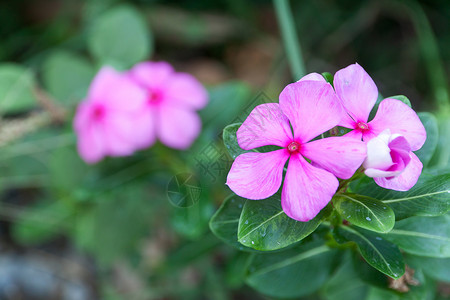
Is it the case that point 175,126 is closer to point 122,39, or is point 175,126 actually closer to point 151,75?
point 151,75

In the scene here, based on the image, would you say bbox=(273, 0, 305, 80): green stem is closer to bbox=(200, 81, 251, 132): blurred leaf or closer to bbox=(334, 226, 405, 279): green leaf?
bbox=(200, 81, 251, 132): blurred leaf

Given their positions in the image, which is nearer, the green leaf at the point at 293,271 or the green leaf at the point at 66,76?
the green leaf at the point at 293,271

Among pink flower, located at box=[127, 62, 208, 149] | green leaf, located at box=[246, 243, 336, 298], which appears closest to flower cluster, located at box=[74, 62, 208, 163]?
pink flower, located at box=[127, 62, 208, 149]

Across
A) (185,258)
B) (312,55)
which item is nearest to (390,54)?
(312,55)

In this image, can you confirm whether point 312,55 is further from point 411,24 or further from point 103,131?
point 103,131

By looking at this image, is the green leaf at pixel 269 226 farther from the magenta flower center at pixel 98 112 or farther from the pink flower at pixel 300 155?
the magenta flower center at pixel 98 112

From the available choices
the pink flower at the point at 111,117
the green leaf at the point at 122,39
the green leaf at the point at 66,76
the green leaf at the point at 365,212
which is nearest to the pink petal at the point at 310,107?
the green leaf at the point at 365,212

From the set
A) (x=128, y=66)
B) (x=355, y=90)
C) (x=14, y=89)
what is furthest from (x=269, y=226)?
(x=14, y=89)

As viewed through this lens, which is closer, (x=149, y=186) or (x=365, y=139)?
(x=365, y=139)
